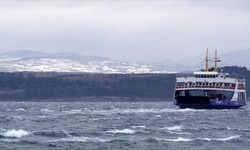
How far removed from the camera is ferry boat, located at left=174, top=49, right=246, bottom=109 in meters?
150

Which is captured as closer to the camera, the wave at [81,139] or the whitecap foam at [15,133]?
the wave at [81,139]

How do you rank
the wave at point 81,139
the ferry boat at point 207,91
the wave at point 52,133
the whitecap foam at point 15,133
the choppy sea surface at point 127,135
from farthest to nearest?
the ferry boat at point 207,91, the wave at point 52,133, the whitecap foam at point 15,133, the wave at point 81,139, the choppy sea surface at point 127,135

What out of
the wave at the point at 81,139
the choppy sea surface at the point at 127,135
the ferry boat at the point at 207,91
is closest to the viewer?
the choppy sea surface at the point at 127,135

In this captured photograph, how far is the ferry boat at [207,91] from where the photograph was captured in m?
150

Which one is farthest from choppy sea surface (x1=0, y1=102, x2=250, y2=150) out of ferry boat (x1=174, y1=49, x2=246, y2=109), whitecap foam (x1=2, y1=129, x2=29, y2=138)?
ferry boat (x1=174, y1=49, x2=246, y2=109)

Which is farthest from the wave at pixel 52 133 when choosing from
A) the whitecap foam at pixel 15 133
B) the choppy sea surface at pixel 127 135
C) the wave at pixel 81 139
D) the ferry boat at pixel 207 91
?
the ferry boat at pixel 207 91

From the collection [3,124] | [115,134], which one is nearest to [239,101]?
[3,124]

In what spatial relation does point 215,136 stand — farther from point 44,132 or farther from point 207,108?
point 207,108

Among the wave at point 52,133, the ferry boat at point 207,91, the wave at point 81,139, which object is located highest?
the ferry boat at point 207,91

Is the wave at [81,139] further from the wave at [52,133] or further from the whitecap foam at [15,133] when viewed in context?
the whitecap foam at [15,133]

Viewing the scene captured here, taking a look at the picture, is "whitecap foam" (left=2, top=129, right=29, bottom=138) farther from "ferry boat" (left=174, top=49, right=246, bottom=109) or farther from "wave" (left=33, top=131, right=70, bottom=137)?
"ferry boat" (left=174, top=49, right=246, bottom=109)

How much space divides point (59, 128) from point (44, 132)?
22.9 ft

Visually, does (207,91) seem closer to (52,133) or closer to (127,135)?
(127,135)

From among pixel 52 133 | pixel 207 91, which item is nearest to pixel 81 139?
pixel 52 133
